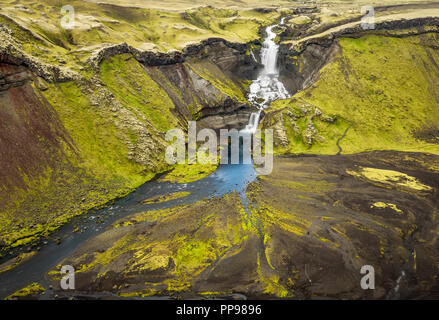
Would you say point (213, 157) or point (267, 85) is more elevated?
point (267, 85)

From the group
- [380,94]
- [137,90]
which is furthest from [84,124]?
[380,94]

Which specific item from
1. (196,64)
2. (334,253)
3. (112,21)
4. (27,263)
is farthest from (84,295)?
(112,21)

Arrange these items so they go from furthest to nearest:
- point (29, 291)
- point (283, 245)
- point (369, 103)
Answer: point (369, 103) < point (283, 245) < point (29, 291)

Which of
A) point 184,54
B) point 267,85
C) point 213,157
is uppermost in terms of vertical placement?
point 184,54

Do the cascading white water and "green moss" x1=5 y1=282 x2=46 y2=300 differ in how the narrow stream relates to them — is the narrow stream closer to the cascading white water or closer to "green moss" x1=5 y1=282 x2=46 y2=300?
"green moss" x1=5 y1=282 x2=46 y2=300

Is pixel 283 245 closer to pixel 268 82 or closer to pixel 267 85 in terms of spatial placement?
pixel 267 85

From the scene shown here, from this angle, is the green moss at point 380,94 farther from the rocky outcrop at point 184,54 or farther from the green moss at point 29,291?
the green moss at point 29,291

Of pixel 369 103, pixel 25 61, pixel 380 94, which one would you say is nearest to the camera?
pixel 25 61
